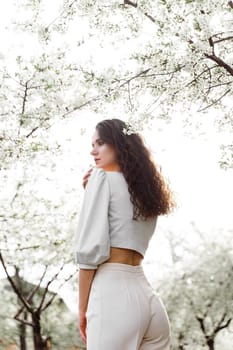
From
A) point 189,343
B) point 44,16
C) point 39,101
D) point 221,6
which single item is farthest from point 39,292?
point 221,6

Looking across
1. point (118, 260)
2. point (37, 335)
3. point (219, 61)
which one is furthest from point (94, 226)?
point (37, 335)

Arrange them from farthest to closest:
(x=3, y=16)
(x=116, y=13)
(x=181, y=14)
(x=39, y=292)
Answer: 1. (x=39, y=292)
2. (x=3, y=16)
3. (x=116, y=13)
4. (x=181, y=14)

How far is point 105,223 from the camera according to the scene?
2.32 m

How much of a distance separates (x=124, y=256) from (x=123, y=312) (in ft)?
0.73

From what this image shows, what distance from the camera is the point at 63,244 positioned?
14398mm

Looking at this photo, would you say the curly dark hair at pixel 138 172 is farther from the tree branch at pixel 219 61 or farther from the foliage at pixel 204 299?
the foliage at pixel 204 299

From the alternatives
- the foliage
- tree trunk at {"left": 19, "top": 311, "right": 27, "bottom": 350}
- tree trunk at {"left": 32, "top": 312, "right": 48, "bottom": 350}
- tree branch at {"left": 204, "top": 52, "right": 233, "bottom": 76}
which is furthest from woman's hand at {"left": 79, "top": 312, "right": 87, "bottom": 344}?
tree trunk at {"left": 19, "top": 311, "right": 27, "bottom": 350}

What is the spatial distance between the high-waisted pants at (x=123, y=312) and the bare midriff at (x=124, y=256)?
0.02 m

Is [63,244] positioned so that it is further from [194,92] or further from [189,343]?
[194,92]

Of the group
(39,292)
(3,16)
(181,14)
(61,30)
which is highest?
(3,16)

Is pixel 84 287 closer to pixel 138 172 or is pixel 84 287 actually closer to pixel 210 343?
pixel 138 172

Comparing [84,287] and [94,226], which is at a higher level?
[94,226]

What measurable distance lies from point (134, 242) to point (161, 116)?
6.93ft

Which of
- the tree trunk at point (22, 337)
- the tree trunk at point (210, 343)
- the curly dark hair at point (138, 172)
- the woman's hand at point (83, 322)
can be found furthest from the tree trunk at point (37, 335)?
the woman's hand at point (83, 322)
